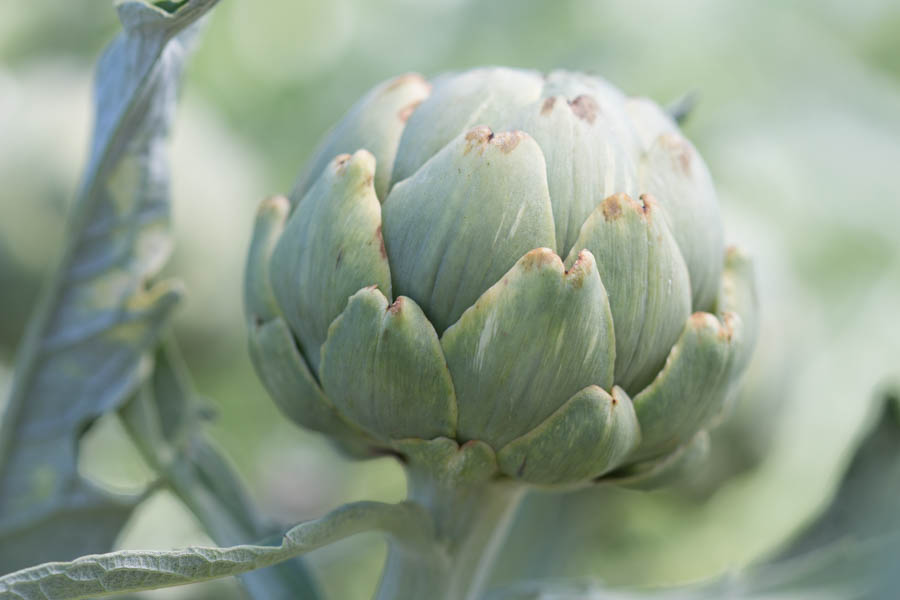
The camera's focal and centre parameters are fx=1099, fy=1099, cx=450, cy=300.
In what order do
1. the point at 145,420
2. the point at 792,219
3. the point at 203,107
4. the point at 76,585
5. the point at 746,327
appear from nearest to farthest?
the point at 76,585 → the point at 746,327 → the point at 145,420 → the point at 203,107 → the point at 792,219

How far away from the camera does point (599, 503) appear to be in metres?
0.92

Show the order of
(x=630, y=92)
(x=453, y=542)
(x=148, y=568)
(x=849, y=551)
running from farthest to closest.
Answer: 1. (x=630, y=92)
2. (x=849, y=551)
3. (x=453, y=542)
4. (x=148, y=568)

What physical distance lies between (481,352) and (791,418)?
2.21 ft

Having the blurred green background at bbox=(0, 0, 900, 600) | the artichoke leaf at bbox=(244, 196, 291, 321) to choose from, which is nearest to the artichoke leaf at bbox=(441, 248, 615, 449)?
the artichoke leaf at bbox=(244, 196, 291, 321)

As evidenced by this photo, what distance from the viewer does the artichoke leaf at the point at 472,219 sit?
45 centimetres

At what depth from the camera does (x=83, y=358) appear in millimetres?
619

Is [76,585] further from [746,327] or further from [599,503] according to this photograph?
[599,503]

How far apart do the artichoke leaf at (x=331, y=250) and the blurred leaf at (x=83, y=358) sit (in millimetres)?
139

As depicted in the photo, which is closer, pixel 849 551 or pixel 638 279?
pixel 638 279

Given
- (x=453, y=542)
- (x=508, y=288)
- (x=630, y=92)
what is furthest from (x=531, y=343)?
(x=630, y=92)

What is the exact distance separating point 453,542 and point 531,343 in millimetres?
136

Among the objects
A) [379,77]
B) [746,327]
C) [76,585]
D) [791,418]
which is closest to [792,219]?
[791,418]

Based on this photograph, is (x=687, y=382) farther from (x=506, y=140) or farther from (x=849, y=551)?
(x=849, y=551)

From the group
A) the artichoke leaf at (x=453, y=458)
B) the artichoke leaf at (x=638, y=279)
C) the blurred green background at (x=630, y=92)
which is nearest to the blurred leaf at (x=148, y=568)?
the artichoke leaf at (x=453, y=458)
